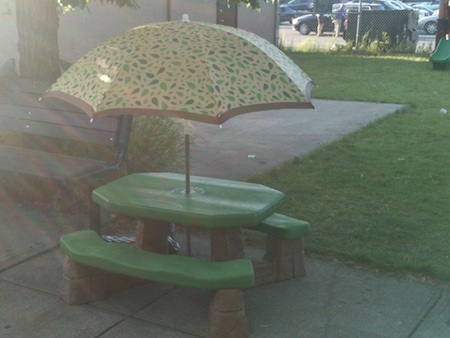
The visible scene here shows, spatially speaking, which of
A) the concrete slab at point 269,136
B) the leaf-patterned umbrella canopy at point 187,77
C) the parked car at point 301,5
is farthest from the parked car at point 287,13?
the leaf-patterned umbrella canopy at point 187,77

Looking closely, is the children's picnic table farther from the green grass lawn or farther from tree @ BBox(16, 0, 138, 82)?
tree @ BBox(16, 0, 138, 82)

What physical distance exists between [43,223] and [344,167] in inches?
125

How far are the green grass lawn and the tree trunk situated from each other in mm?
2262

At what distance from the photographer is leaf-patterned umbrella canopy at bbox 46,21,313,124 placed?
133 inches

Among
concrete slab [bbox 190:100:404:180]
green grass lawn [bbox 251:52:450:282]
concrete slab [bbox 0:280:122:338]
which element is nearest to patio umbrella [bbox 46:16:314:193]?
concrete slab [bbox 0:280:122:338]

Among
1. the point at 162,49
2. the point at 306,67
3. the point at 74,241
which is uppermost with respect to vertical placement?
the point at 162,49

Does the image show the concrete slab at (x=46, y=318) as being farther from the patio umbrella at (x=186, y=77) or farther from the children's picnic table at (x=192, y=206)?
the patio umbrella at (x=186, y=77)

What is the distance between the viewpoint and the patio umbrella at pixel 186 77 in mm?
3391

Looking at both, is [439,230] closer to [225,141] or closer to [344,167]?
[344,167]

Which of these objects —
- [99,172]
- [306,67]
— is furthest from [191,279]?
[306,67]

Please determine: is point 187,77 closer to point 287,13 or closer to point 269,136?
point 269,136

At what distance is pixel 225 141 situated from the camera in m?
8.41

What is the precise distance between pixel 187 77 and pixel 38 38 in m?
3.30

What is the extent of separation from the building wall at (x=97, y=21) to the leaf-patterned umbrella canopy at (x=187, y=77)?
23.9 feet
